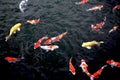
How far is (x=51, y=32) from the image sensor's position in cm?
980

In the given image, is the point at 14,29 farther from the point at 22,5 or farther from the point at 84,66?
the point at 84,66

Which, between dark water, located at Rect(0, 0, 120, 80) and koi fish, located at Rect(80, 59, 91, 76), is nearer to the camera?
koi fish, located at Rect(80, 59, 91, 76)

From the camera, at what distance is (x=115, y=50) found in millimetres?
9016

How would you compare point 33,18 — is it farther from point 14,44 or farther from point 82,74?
point 82,74

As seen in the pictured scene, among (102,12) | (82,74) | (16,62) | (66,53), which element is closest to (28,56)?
(16,62)

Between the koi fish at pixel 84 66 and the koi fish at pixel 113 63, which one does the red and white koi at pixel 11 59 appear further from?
the koi fish at pixel 113 63

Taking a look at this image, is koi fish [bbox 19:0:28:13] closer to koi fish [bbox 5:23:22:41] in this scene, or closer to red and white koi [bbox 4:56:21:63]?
koi fish [bbox 5:23:22:41]

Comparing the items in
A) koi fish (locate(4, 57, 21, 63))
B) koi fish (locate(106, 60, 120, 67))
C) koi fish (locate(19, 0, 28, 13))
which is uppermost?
koi fish (locate(19, 0, 28, 13))

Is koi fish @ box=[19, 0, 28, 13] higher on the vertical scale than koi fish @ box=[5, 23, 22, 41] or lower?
higher

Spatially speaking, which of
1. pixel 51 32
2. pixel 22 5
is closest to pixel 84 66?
pixel 51 32

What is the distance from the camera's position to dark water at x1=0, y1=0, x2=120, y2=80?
8.38 m

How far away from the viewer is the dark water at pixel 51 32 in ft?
27.5

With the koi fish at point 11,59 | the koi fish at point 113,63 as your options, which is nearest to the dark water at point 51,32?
the koi fish at point 11,59

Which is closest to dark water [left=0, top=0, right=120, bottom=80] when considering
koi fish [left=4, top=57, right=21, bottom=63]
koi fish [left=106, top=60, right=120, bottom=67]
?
koi fish [left=4, top=57, right=21, bottom=63]
